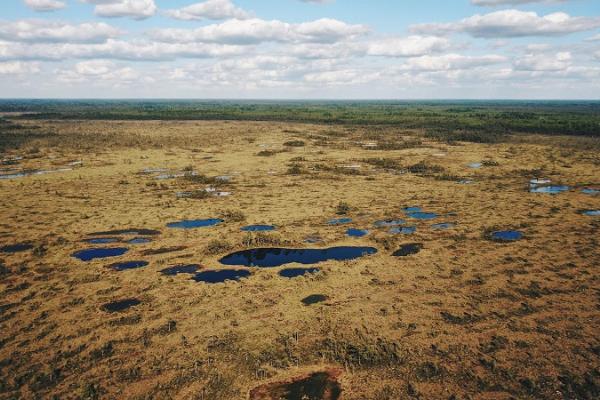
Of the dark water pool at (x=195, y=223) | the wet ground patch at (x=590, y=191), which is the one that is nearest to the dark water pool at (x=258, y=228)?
the dark water pool at (x=195, y=223)

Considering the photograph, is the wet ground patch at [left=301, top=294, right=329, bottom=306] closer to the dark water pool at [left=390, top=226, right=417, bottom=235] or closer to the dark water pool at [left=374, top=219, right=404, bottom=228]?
the dark water pool at [left=390, top=226, right=417, bottom=235]

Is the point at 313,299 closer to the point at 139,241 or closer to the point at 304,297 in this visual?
the point at 304,297

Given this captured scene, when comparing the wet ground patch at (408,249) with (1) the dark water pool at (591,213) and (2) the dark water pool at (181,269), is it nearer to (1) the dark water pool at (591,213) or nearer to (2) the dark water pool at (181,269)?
(2) the dark water pool at (181,269)

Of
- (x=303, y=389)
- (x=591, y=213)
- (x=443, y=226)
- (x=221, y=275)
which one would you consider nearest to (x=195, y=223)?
(x=221, y=275)

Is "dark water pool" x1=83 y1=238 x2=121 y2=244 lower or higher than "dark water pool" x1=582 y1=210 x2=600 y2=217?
lower

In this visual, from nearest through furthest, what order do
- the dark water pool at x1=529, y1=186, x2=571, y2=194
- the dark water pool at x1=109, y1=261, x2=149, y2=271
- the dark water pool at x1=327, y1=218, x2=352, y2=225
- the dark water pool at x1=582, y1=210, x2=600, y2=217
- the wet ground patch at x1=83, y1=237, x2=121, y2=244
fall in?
the dark water pool at x1=109, y1=261, x2=149, y2=271 → the wet ground patch at x1=83, y1=237, x2=121, y2=244 → the dark water pool at x1=327, y1=218, x2=352, y2=225 → the dark water pool at x1=582, y1=210, x2=600, y2=217 → the dark water pool at x1=529, y1=186, x2=571, y2=194

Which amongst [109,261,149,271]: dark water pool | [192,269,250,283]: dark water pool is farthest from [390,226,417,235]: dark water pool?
[109,261,149,271]: dark water pool
